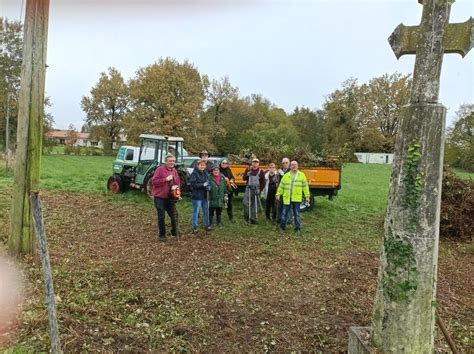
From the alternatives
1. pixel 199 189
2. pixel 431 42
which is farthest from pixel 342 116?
pixel 431 42

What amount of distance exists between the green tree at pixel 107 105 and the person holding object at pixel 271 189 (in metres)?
36.7

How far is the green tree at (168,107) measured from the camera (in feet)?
114

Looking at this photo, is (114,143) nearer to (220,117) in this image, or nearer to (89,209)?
(220,117)

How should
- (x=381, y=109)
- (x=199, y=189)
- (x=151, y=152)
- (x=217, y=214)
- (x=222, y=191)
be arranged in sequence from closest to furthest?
(x=199, y=189)
(x=222, y=191)
(x=217, y=214)
(x=151, y=152)
(x=381, y=109)

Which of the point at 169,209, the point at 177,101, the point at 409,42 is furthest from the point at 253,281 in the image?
the point at 177,101

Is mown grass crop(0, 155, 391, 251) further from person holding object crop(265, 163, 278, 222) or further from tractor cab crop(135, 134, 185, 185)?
tractor cab crop(135, 134, 185, 185)

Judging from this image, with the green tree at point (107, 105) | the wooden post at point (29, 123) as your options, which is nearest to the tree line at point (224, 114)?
the green tree at point (107, 105)

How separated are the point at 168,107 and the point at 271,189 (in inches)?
1099

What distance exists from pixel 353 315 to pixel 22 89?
15.5 feet

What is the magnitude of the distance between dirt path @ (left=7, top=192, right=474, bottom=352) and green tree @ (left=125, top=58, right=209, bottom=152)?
27929 millimetres

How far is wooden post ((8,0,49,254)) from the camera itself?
4.66m

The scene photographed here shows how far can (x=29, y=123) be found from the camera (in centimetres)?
481

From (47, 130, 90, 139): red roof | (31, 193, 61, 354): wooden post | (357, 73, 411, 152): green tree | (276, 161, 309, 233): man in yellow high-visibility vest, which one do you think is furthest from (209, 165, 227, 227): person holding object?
(357, 73, 411, 152): green tree

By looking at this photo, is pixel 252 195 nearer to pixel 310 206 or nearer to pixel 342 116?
pixel 310 206
